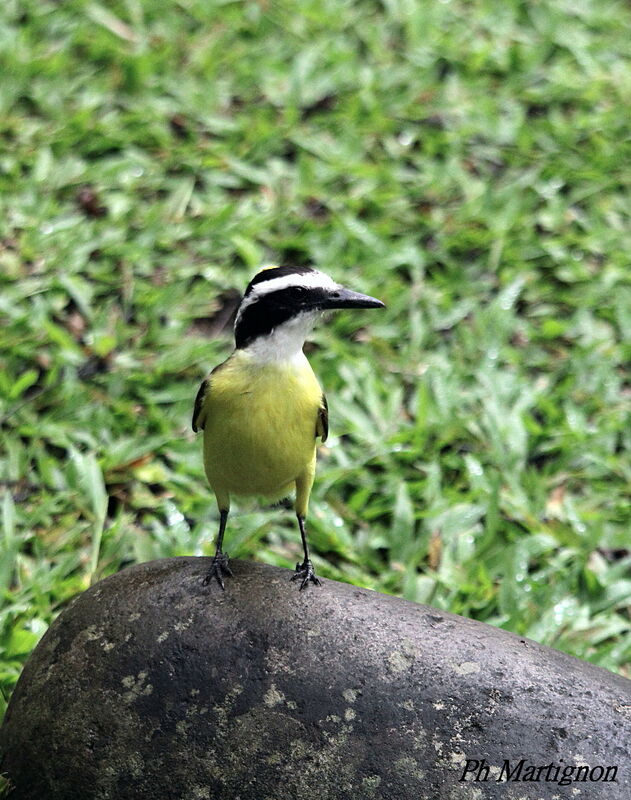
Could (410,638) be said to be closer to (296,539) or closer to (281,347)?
(281,347)

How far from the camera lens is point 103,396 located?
614 centimetres

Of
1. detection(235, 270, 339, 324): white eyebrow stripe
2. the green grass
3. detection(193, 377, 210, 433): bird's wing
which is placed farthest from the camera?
the green grass

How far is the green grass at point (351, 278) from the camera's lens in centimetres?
545

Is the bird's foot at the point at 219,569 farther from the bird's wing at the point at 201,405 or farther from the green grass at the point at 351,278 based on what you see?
the green grass at the point at 351,278

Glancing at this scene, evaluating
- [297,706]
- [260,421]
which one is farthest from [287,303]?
[297,706]

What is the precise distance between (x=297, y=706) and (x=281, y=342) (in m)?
1.36

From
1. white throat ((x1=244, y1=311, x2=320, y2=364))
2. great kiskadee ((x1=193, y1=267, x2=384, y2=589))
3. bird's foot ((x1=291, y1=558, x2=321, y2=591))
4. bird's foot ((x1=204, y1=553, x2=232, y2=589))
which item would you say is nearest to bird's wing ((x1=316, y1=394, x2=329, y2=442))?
great kiskadee ((x1=193, y1=267, x2=384, y2=589))

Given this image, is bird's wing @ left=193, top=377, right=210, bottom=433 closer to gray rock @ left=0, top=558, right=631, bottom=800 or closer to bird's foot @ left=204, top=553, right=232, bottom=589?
bird's foot @ left=204, top=553, right=232, bottom=589

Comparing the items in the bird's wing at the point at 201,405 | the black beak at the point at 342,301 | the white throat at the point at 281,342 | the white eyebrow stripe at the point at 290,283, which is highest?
the white eyebrow stripe at the point at 290,283

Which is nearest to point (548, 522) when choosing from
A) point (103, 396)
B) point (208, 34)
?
point (103, 396)

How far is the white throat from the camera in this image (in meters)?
4.11

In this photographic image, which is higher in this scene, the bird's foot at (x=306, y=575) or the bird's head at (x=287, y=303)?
the bird's head at (x=287, y=303)

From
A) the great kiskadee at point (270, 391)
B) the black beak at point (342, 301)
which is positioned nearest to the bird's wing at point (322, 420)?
the great kiskadee at point (270, 391)

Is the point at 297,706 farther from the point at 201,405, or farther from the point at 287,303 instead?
the point at 287,303
